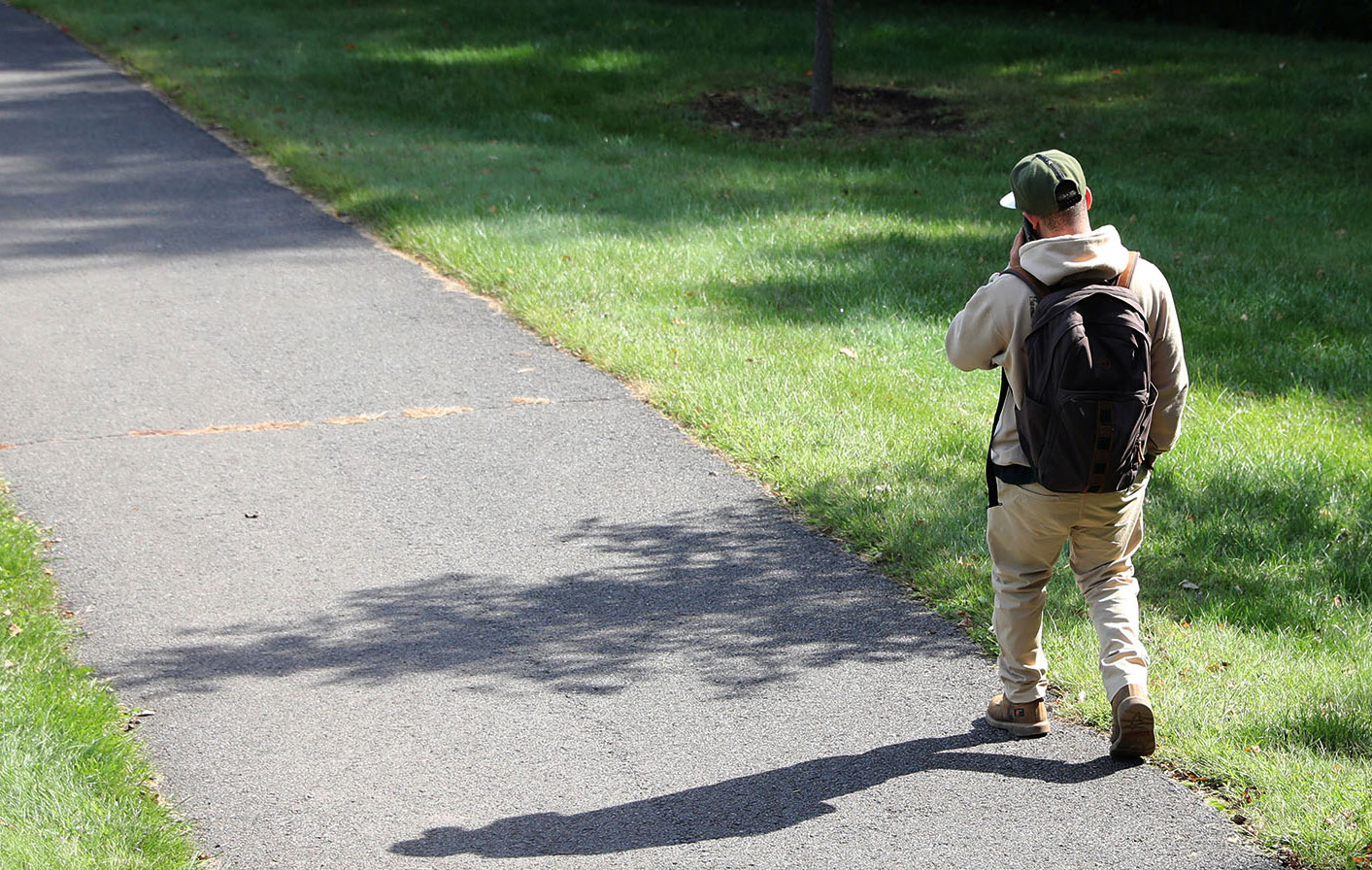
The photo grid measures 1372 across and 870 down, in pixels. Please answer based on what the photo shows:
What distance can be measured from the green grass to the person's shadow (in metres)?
0.68

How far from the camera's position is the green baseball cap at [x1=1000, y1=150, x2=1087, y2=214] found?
3.62 m

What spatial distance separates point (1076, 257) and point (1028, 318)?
0.20 m

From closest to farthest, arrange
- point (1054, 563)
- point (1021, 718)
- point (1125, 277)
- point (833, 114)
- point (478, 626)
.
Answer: point (1125, 277), point (1054, 563), point (1021, 718), point (478, 626), point (833, 114)

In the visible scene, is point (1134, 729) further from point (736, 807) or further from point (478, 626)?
point (478, 626)

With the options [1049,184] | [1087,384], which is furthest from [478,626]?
[1049,184]

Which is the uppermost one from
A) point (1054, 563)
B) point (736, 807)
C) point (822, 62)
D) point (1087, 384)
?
point (822, 62)

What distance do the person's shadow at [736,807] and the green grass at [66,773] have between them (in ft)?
2.24

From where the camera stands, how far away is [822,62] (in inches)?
566

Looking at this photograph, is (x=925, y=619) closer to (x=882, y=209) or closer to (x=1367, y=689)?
(x=1367, y=689)

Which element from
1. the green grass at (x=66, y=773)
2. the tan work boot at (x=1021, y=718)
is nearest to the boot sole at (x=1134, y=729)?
the tan work boot at (x=1021, y=718)

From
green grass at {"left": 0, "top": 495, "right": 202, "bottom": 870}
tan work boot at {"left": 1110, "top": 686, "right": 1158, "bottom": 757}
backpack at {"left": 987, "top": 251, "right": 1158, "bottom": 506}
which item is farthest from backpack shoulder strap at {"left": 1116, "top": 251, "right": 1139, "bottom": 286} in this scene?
green grass at {"left": 0, "top": 495, "right": 202, "bottom": 870}

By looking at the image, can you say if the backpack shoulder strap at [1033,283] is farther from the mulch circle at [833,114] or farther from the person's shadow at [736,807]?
the mulch circle at [833,114]

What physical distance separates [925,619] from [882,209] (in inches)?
266

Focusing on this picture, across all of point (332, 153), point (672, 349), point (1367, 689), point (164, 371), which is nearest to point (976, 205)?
point (672, 349)
